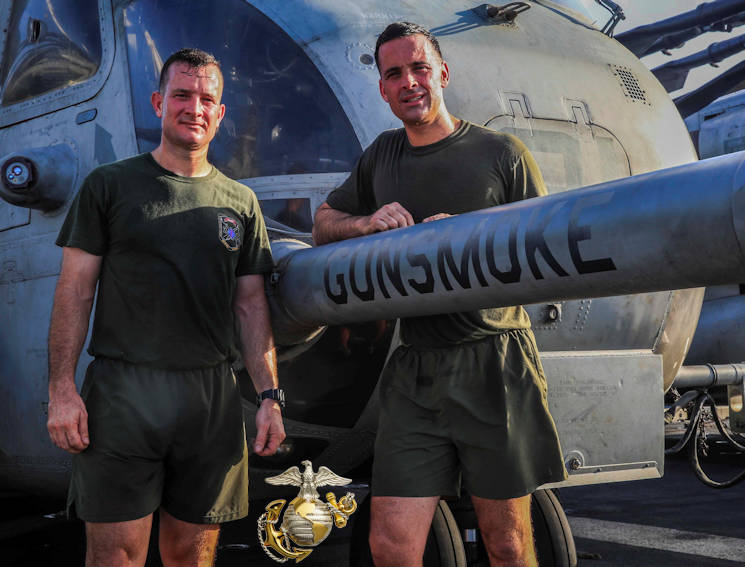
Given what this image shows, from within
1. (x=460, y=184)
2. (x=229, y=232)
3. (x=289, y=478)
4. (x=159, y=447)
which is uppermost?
(x=460, y=184)

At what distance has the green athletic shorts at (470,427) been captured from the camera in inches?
107

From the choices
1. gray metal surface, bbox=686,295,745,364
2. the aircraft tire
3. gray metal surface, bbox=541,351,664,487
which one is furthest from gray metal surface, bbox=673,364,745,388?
the aircraft tire

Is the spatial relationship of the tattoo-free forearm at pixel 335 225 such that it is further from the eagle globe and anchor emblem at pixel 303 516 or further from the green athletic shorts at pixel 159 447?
the eagle globe and anchor emblem at pixel 303 516

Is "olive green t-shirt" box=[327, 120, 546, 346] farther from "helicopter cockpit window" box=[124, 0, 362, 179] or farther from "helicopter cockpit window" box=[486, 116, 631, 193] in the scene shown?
"helicopter cockpit window" box=[486, 116, 631, 193]

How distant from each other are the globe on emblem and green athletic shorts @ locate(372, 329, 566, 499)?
0.38 m

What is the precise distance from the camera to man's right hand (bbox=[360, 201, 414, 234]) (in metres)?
2.68

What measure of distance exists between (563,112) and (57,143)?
86.6 inches

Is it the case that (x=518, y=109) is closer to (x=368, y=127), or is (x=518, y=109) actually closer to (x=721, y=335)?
(x=368, y=127)

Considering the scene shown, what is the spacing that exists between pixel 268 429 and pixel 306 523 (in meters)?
0.50

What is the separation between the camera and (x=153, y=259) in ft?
8.77

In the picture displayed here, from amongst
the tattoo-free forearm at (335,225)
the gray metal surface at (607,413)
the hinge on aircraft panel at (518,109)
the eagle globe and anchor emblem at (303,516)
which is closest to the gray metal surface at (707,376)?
the gray metal surface at (607,413)

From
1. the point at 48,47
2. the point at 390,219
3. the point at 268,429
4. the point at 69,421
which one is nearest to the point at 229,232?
the point at 390,219

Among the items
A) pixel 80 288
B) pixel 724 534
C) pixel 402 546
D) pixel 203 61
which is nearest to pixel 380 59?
pixel 203 61

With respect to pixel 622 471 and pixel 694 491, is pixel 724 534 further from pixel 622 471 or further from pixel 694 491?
pixel 622 471
